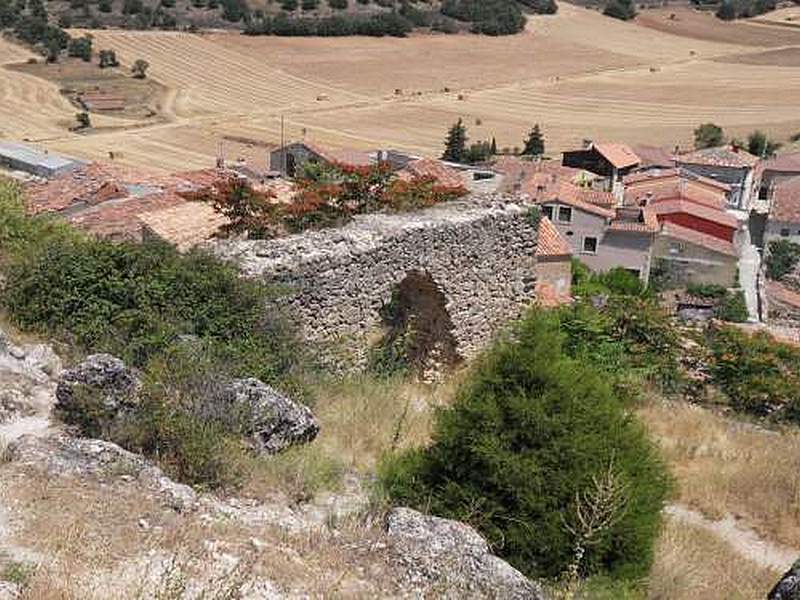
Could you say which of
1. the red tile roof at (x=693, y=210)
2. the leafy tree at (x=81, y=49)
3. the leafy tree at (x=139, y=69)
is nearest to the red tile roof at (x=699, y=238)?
the red tile roof at (x=693, y=210)

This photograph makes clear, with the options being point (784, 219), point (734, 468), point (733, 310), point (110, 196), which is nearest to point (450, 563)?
point (734, 468)

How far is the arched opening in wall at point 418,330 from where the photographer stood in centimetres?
1108

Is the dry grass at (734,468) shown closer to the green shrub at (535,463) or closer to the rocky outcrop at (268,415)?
the green shrub at (535,463)

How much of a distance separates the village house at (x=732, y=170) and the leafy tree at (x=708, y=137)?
985 centimetres

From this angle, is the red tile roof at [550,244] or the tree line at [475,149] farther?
the tree line at [475,149]

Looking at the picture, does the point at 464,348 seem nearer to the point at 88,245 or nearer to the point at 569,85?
the point at 88,245

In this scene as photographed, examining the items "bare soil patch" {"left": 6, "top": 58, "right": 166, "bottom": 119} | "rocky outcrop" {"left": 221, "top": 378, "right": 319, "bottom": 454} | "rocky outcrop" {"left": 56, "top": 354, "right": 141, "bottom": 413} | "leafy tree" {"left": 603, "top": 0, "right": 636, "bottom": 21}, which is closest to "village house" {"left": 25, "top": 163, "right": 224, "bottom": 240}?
"rocky outcrop" {"left": 56, "top": 354, "right": 141, "bottom": 413}

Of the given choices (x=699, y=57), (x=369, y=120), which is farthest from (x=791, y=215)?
(x=699, y=57)

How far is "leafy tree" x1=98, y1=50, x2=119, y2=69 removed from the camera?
239 ft

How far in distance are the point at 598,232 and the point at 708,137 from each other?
90.0 ft

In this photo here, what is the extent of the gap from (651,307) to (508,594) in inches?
445

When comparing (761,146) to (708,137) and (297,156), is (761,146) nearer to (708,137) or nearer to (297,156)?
(708,137)

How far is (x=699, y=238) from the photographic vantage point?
35.9 m

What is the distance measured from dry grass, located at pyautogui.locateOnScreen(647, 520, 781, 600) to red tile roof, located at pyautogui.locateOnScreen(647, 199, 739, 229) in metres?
30.9
